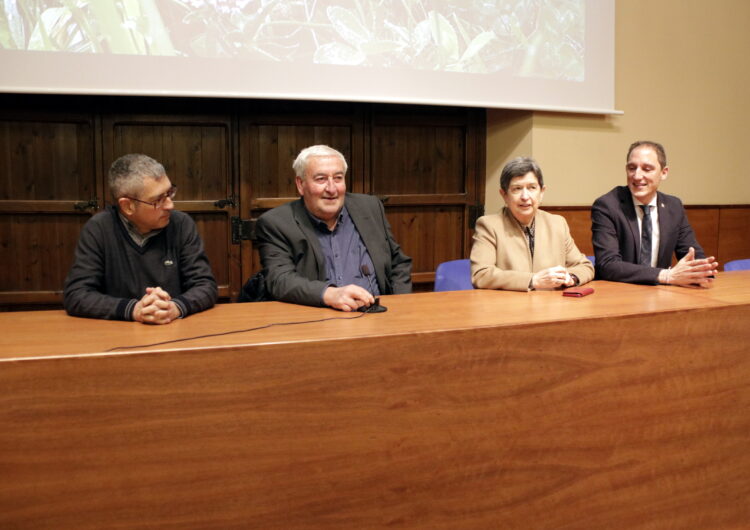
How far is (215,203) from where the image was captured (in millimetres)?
4059

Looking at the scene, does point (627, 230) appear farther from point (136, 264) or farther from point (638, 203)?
point (136, 264)

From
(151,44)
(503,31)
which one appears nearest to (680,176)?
(503,31)

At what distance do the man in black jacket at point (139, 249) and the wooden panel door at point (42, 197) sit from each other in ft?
7.08

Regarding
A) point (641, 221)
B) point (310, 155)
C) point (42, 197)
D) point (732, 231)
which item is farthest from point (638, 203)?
point (42, 197)

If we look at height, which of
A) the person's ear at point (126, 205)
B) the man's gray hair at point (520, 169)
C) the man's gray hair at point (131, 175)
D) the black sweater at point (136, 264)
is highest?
the man's gray hair at point (520, 169)

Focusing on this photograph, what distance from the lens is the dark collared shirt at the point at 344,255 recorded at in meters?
2.37

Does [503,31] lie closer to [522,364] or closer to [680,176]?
[680,176]

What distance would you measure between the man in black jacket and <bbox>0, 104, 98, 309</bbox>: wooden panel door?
216cm

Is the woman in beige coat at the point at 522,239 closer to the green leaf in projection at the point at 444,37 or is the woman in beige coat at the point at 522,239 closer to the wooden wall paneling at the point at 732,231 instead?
the green leaf in projection at the point at 444,37

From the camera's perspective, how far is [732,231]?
15.9ft

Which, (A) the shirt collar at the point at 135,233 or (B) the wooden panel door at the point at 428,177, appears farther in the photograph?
(B) the wooden panel door at the point at 428,177

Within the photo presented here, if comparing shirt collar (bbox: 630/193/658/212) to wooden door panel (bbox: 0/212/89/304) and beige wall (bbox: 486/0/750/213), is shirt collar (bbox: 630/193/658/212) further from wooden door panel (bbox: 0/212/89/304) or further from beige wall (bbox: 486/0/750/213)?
wooden door panel (bbox: 0/212/89/304)

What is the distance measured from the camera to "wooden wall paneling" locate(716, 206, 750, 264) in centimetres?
482

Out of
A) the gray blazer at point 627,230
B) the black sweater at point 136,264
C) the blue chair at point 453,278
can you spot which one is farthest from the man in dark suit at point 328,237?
the gray blazer at point 627,230
